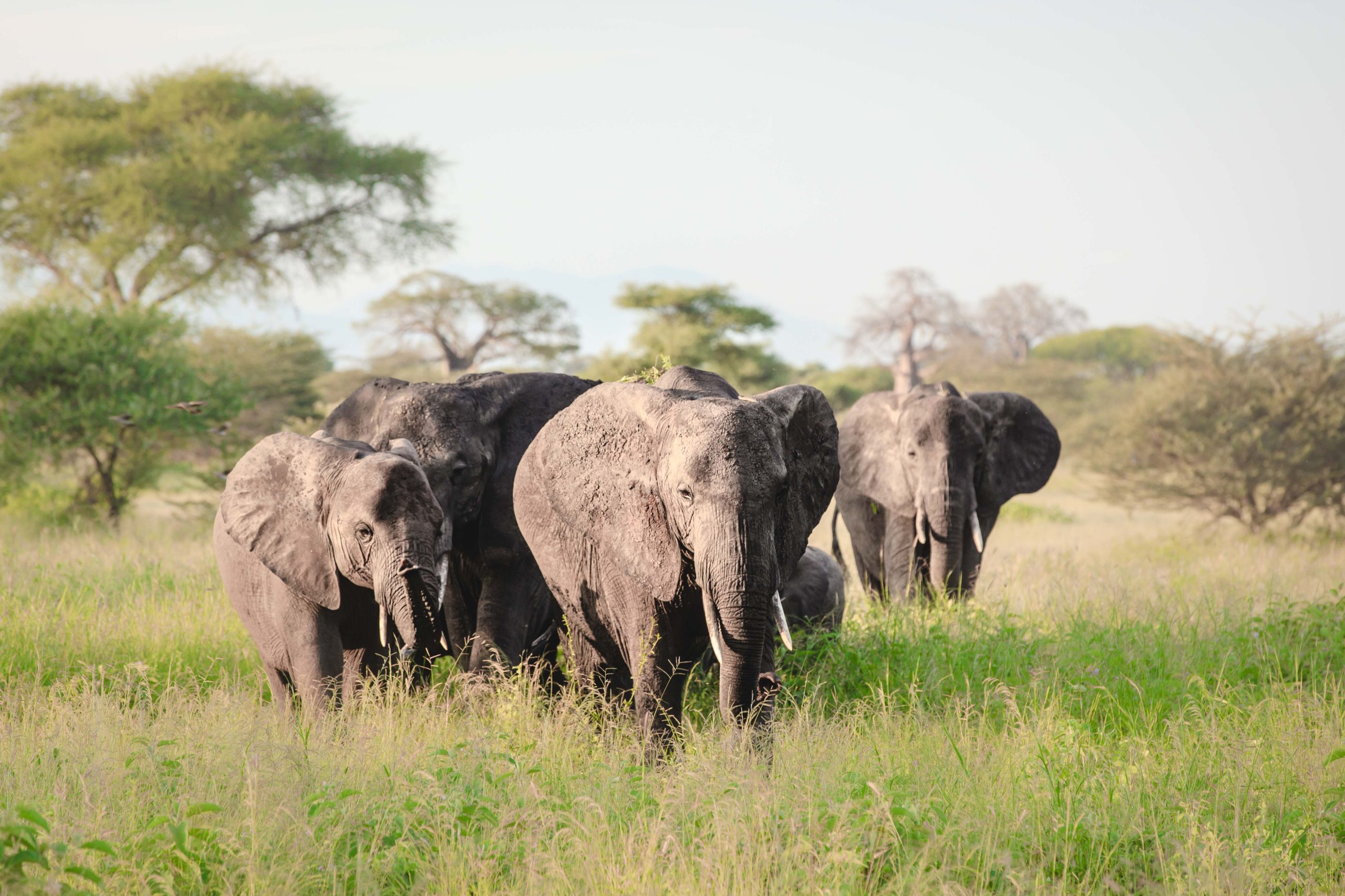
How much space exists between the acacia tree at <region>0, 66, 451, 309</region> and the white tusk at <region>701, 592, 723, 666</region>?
71.6 feet

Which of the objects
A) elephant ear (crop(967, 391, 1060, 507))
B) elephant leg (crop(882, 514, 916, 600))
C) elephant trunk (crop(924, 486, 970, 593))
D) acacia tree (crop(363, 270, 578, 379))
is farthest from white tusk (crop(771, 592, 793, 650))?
acacia tree (crop(363, 270, 578, 379))

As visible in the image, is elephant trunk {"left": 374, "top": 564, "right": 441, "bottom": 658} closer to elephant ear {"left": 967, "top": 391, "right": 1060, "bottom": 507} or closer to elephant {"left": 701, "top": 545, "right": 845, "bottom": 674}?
elephant {"left": 701, "top": 545, "right": 845, "bottom": 674}

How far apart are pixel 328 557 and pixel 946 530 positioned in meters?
4.76

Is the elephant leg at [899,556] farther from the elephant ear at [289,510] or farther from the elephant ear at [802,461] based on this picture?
the elephant ear at [289,510]

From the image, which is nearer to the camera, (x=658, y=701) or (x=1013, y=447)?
(x=658, y=701)

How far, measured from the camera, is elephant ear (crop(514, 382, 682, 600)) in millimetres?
4441

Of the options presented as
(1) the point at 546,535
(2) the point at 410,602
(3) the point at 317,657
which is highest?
(1) the point at 546,535

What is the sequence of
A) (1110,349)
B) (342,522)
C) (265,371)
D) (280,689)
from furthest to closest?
(1110,349), (265,371), (280,689), (342,522)

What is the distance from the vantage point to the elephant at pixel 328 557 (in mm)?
4844

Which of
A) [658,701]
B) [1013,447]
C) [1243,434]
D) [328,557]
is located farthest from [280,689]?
[1243,434]

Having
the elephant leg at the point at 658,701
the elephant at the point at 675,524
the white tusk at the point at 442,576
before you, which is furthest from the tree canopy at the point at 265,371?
the elephant leg at the point at 658,701

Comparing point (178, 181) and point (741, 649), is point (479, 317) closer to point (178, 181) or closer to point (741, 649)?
point (178, 181)

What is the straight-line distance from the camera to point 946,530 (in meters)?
8.36

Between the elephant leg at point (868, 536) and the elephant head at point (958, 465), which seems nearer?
the elephant head at point (958, 465)
